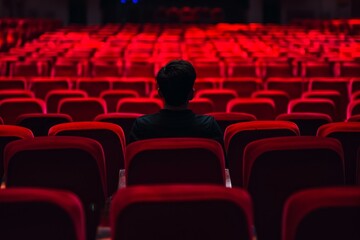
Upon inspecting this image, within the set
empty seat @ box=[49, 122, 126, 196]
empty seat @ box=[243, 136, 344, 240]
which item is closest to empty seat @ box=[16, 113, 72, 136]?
empty seat @ box=[49, 122, 126, 196]

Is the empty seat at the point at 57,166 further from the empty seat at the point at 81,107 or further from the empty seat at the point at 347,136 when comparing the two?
the empty seat at the point at 81,107

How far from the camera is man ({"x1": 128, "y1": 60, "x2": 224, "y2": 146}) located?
9.59 ft

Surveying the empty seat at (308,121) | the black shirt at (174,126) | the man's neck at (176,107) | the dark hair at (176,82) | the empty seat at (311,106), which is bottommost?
the empty seat at (311,106)

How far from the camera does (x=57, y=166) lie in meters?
2.32

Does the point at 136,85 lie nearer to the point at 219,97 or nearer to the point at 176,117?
the point at 219,97

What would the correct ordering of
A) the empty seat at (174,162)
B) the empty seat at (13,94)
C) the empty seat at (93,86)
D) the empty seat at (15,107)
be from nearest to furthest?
the empty seat at (174,162) < the empty seat at (15,107) < the empty seat at (13,94) < the empty seat at (93,86)

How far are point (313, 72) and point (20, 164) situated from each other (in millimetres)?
7235

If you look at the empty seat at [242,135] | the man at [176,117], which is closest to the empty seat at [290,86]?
the empty seat at [242,135]

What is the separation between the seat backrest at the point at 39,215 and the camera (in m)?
1.52

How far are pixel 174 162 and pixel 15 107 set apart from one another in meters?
2.80

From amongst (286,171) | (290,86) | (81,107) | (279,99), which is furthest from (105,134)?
(290,86)

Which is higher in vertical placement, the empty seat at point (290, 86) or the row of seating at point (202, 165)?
the row of seating at point (202, 165)

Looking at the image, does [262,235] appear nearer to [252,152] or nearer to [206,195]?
[252,152]

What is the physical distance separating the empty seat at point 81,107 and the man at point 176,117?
5.74 feet
